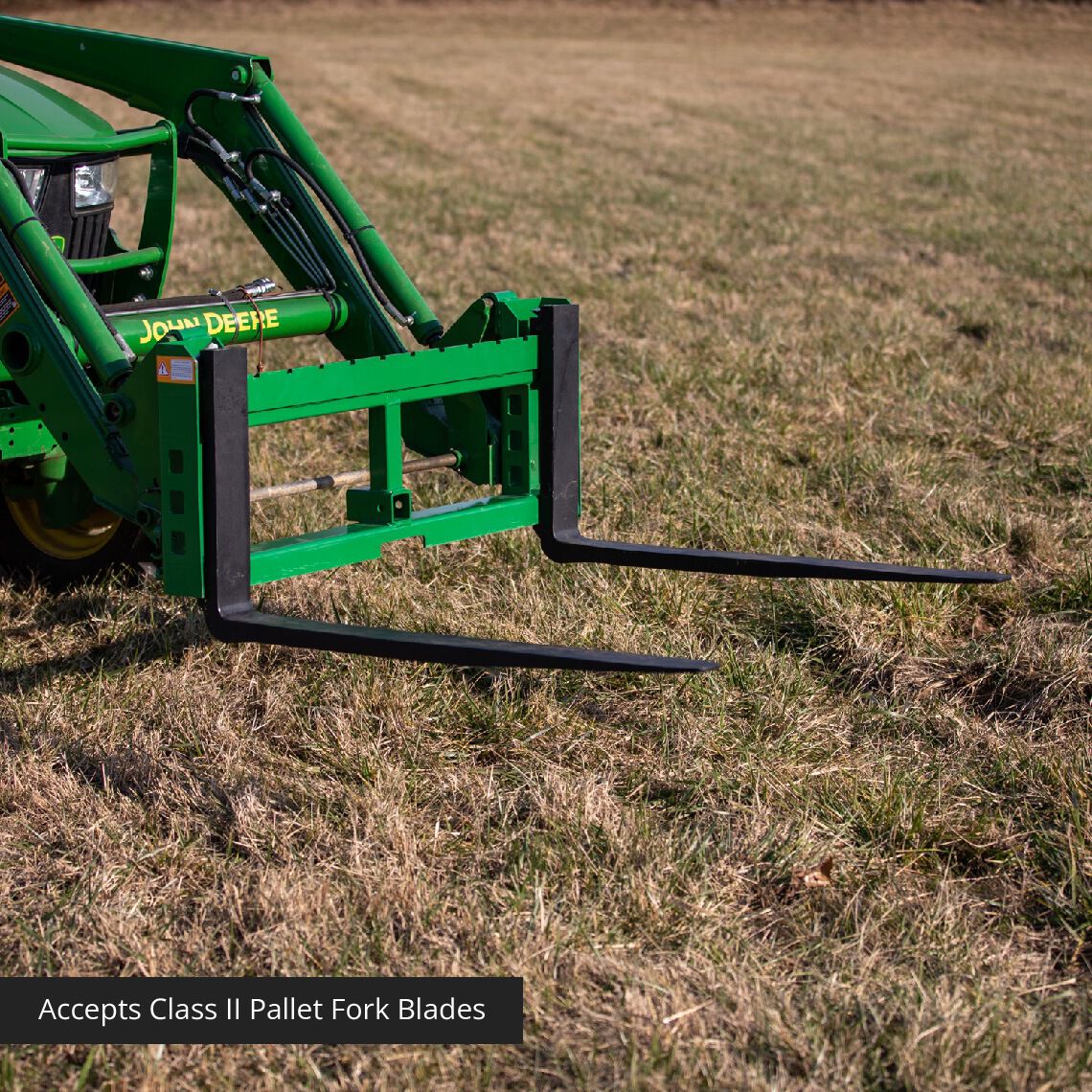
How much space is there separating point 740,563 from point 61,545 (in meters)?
2.03

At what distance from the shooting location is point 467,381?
353cm

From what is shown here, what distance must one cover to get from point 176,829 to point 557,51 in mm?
29360

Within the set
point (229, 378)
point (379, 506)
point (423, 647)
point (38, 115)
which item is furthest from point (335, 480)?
point (38, 115)

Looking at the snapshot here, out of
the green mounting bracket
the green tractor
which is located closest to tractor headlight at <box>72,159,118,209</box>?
the green tractor

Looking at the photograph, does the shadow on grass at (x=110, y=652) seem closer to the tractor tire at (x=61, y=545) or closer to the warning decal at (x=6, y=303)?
the tractor tire at (x=61, y=545)

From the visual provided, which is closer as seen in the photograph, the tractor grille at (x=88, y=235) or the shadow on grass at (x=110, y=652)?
the shadow on grass at (x=110, y=652)

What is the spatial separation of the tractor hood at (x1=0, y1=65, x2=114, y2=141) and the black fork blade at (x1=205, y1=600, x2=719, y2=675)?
1.52m

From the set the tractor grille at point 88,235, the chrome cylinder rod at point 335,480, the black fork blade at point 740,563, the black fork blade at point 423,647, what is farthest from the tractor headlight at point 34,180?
the black fork blade at point 740,563

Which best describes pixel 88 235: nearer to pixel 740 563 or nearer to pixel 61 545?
pixel 61 545

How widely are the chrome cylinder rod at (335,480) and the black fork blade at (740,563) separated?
32 cm

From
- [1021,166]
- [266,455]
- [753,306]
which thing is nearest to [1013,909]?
[266,455]

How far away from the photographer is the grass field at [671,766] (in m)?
2.46

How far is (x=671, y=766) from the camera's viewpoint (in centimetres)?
328

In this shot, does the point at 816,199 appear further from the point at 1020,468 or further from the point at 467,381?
the point at 467,381
